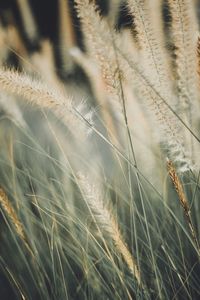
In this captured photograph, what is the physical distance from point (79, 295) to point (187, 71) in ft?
2.14

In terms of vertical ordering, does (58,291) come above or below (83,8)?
below

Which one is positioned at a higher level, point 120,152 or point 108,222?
point 120,152

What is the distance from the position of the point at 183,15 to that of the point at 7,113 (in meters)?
0.70

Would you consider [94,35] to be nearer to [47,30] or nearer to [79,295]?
[79,295]

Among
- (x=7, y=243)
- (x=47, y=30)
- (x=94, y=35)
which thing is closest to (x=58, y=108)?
(x=94, y=35)

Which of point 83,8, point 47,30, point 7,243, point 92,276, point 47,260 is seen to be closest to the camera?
point 83,8

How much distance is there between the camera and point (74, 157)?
4.64 feet

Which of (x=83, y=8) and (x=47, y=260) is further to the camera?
(x=47, y=260)

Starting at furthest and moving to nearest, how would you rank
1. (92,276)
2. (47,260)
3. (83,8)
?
1. (47,260)
2. (92,276)
3. (83,8)

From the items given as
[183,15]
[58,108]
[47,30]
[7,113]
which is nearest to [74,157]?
[7,113]

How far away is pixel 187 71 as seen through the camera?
91cm

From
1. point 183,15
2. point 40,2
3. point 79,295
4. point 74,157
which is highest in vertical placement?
point 40,2

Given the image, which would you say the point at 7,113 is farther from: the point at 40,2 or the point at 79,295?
the point at 40,2

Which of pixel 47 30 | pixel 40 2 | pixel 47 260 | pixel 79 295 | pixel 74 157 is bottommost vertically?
pixel 79 295
